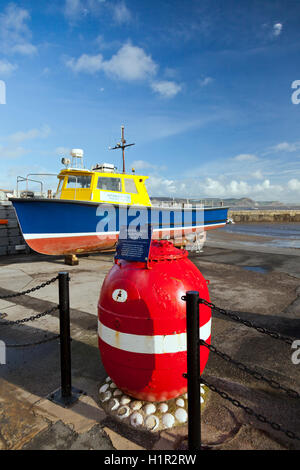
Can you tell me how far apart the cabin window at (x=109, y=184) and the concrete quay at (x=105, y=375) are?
169 inches

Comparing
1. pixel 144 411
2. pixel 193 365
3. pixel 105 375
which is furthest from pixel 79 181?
pixel 193 365

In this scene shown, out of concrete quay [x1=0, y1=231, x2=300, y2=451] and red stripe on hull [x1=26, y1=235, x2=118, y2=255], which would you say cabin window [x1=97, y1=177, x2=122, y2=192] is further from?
concrete quay [x1=0, y1=231, x2=300, y2=451]

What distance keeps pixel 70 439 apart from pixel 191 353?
50.6 inches

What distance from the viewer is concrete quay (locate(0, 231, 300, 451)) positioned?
90.3 inches

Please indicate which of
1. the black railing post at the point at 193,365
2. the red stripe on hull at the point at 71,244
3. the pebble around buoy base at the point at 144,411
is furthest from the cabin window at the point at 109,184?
the black railing post at the point at 193,365

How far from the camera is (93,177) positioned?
31.6ft

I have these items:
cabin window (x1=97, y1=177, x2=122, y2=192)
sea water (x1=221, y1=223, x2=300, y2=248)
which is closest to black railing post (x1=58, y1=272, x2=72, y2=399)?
cabin window (x1=97, y1=177, x2=122, y2=192)

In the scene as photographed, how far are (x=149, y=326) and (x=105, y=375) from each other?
1.32 m

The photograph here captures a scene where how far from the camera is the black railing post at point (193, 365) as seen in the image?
202cm

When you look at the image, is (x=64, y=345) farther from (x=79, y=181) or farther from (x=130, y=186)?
(x=130, y=186)

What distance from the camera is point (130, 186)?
10.6 m

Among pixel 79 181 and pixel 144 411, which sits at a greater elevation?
pixel 79 181

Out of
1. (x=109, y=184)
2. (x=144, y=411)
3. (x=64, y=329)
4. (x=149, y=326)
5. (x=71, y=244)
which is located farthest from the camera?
(x=109, y=184)

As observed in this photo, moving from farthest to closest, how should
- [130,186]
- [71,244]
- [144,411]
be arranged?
[130,186], [71,244], [144,411]
